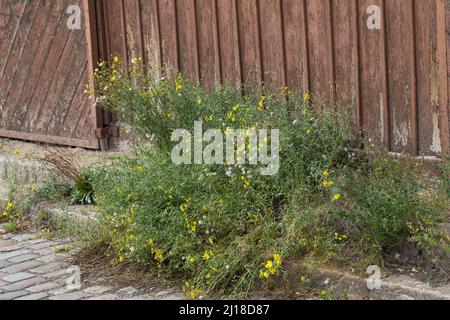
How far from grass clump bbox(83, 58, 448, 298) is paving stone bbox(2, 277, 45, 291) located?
599mm

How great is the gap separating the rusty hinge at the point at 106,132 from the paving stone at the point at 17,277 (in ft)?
7.83

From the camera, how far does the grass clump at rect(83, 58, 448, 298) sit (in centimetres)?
533

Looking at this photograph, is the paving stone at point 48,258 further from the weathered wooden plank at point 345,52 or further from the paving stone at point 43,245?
the weathered wooden plank at point 345,52

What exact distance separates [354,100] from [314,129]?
1.47 ft

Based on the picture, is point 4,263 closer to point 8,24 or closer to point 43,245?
point 43,245

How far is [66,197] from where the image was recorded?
766cm

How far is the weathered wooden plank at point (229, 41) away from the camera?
7.12 m

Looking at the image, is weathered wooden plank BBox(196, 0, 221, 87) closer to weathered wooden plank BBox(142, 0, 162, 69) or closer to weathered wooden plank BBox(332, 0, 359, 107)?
weathered wooden plank BBox(142, 0, 162, 69)

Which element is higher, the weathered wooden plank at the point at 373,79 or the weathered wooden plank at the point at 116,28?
the weathered wooden plank at the point at 116,28

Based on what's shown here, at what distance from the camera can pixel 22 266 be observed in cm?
650

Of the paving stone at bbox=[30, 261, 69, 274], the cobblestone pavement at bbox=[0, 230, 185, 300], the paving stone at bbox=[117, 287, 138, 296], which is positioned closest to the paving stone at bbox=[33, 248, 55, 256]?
the cobblestone pavement at bbox=[0, 230, 185, 300]

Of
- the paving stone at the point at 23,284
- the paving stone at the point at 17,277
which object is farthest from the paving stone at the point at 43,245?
the paving stone at the point at 23,284
